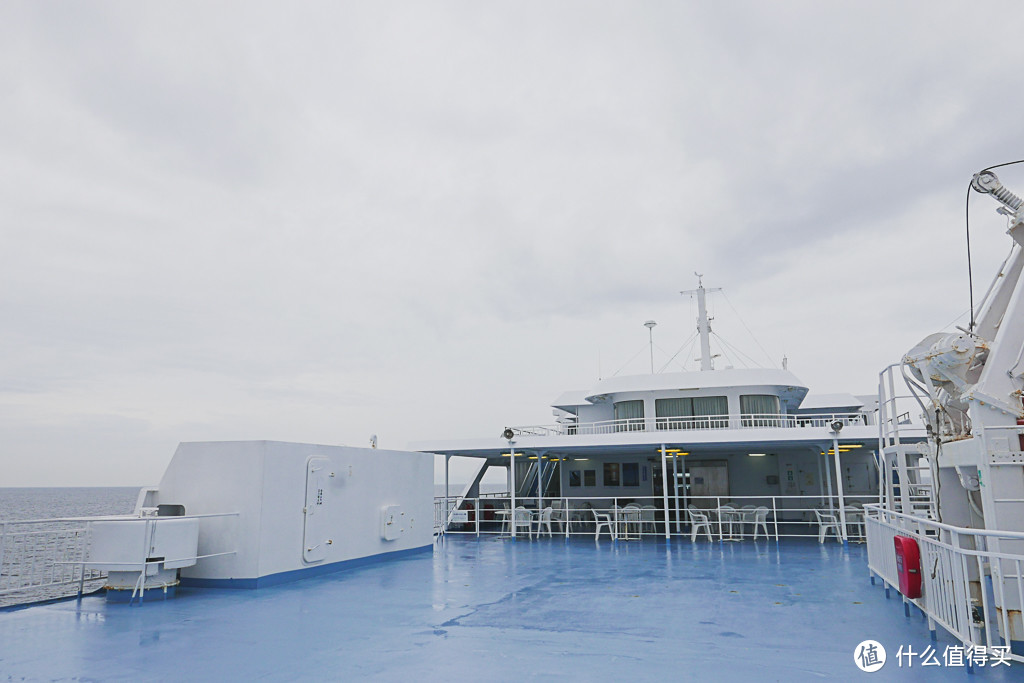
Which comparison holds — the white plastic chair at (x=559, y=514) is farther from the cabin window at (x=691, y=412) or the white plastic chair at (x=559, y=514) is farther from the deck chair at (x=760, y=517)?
the deck chair at (x=760, y=517)

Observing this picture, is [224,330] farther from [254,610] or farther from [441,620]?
[441,620]

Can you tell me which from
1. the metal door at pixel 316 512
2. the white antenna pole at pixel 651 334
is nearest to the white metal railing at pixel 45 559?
the metal door at pixel 316 512

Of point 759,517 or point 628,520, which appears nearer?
point 628,520

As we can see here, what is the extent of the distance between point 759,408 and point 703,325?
4010 mm

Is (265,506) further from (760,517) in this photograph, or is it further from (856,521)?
(856,521)

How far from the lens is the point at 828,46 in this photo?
8453 millimetres

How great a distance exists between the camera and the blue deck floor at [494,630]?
445 centimetres

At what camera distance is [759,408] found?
627 inches

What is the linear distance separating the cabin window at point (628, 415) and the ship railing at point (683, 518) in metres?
1.96

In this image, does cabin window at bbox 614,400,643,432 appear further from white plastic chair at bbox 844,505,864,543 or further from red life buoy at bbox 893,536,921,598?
red life buoy at bbox 893,536,921,598

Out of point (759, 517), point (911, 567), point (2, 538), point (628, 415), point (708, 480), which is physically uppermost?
point (628, 415)

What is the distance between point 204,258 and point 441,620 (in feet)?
35.6

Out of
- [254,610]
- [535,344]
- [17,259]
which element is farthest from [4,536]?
[535,344]

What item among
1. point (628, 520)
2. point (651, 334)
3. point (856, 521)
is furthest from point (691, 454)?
point (651, 334)
